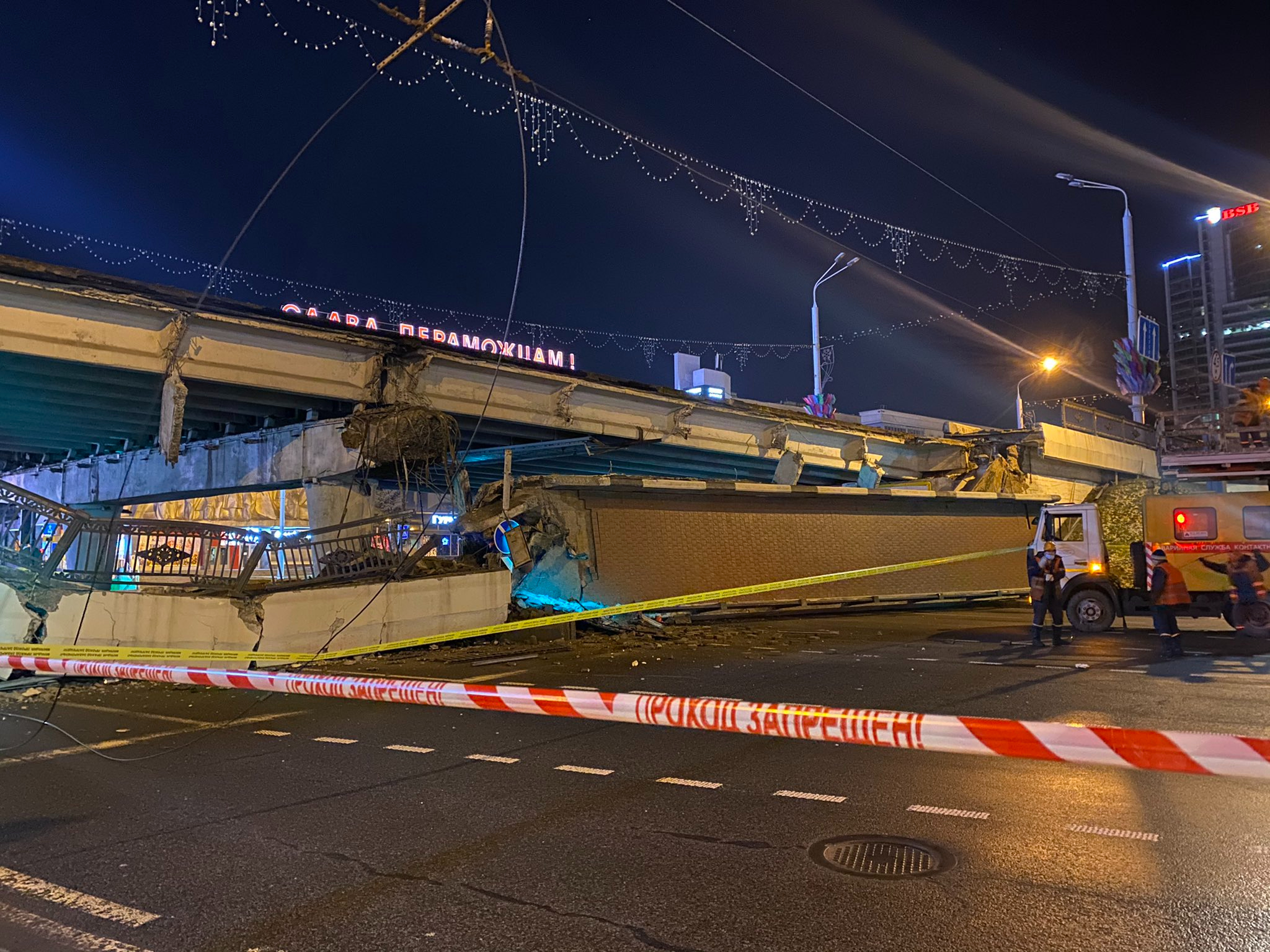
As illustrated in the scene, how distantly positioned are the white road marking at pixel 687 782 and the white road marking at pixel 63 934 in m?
3.50

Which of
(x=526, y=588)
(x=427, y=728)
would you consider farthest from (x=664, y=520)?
(x=427, y=728)

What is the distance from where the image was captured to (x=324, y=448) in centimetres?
1847

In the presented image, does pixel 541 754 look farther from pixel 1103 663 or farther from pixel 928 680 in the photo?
pixel 1103 663

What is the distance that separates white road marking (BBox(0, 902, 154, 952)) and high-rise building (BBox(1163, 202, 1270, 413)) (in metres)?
138

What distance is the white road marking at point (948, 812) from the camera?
5.30m

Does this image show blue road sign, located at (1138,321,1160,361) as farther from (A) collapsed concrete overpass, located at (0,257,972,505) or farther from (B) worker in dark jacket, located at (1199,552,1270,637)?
(B) worker in dark jacket, located at (1199,552,1270,637)

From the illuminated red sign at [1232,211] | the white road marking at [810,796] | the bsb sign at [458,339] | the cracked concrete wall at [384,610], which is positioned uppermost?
the illuminated red sign at [1232,211]

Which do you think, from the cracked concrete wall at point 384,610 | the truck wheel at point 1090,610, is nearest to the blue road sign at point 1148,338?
the truck wheel at point 1090,610

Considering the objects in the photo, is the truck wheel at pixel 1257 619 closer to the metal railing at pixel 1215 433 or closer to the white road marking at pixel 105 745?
the metal railing at pixel 1215 433

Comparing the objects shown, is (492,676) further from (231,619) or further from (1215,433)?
(1215,433)

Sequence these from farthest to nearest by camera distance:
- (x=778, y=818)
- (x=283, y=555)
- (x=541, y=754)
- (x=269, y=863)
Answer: (x=283, y=555) → (x=541, y=754) → (x=778, y=818) → (x=269, y=863)

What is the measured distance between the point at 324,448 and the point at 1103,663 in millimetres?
15136

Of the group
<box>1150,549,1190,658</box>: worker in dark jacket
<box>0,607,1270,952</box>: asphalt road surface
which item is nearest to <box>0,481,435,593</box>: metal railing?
<box>0,607,1270,952</box>: asphalt road surface

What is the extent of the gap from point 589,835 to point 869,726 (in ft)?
6.38
